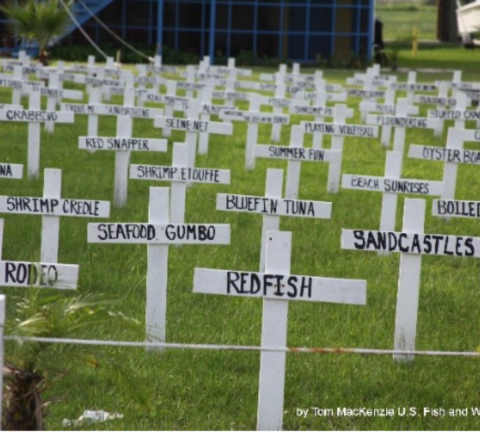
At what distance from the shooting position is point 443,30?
62.8m

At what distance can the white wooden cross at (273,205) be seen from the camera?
837 cm

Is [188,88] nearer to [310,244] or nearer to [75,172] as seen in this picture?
[75,172]

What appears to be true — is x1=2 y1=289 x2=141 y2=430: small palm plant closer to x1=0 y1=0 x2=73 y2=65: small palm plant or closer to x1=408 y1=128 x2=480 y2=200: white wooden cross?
x1=408 y1=128 x2=480 y2=200: white wooden cross

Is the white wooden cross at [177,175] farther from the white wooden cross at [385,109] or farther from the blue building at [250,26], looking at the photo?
the blue building at [250,26]

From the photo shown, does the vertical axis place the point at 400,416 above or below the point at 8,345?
below

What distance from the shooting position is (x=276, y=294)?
20.8 ft

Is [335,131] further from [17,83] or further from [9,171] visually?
[17,83]

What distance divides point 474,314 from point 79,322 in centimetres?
396

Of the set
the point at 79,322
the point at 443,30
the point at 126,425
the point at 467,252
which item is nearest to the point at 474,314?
the point at 467,252

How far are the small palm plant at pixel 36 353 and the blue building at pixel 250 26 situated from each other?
33938mm

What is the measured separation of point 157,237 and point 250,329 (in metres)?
Answer: 1.01

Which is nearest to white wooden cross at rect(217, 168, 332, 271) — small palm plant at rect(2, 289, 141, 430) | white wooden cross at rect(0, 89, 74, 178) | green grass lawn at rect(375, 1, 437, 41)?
small palm plant at rect(2, 289, 141, 430)

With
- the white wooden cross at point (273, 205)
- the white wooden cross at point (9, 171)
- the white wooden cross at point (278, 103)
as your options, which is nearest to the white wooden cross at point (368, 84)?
the white wooden cross at point (278, 103)

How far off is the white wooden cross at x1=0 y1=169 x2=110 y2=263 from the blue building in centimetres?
3119
